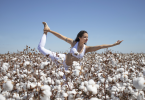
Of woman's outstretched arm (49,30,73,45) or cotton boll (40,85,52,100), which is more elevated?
woman's outstretched arm (49,30,73,45)

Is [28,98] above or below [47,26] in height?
below

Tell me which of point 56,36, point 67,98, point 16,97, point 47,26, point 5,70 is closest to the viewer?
point 67,98

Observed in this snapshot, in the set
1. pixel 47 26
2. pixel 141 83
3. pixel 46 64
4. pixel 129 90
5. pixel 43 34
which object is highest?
pixel 47 26

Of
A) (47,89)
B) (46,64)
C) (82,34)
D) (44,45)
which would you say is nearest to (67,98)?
(47,89)

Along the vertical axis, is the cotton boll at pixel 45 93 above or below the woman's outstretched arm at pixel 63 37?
below

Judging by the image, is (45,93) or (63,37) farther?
(63,37)

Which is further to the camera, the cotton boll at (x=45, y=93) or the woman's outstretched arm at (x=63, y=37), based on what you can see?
the woman's outstretched arm at (x=63, y=37)

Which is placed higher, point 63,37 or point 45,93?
point 63,37

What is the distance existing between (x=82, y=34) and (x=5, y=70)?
2.79m

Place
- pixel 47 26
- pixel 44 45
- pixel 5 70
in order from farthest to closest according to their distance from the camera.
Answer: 1. pixel 47 26
2. pixel 44 45
3. pixel 5 70

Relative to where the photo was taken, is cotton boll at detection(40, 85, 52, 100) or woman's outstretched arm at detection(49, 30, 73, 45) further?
woman's outstretched arm at detection(49, 30, 73, 45)

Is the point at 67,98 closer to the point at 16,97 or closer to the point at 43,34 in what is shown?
the point at 16,97

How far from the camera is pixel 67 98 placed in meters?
1.41

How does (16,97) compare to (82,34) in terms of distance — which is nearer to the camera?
(16,97)
